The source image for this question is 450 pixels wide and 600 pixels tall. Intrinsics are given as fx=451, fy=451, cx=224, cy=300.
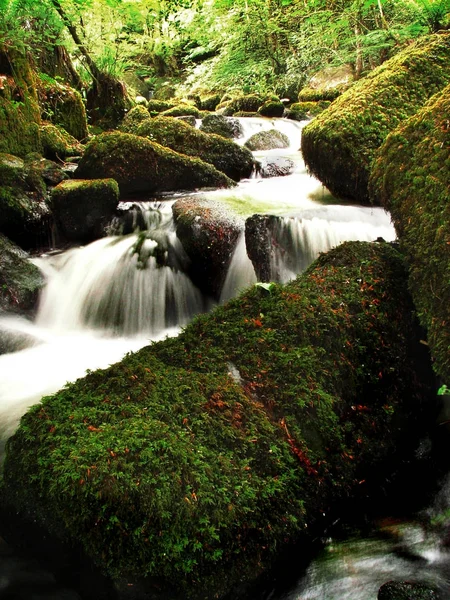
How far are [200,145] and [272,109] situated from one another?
742cm

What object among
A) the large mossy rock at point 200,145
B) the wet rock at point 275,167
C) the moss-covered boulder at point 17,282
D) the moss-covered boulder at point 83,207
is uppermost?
the large mossy rock at point 200,145

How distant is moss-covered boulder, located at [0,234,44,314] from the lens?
548 cm

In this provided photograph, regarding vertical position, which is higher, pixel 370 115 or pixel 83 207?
pixel 370 115

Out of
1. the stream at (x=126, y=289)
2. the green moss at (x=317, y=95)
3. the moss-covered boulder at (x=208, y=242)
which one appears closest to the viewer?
the stream at (x=126, y=289)

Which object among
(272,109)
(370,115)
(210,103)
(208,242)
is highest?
(210,103)

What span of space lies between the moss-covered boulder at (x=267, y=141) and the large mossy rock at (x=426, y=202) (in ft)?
27.8

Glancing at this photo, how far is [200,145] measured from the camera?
8656 millimetres

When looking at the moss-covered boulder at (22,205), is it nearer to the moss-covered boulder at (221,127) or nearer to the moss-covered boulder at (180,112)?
the moss-covered boulder at (221,127)

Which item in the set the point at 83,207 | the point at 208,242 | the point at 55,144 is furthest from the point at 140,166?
the point at 208,242

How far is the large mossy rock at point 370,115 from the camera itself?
525 cm

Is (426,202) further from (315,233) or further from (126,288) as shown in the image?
(126,288)

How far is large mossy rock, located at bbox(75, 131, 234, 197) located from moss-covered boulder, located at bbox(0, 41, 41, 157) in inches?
46.6

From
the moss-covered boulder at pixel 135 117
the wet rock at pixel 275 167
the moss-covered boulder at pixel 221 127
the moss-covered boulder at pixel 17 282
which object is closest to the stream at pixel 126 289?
the moss-covered boulder at pixel 17 282

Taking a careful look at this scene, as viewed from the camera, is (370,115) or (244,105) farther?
(244,105)
